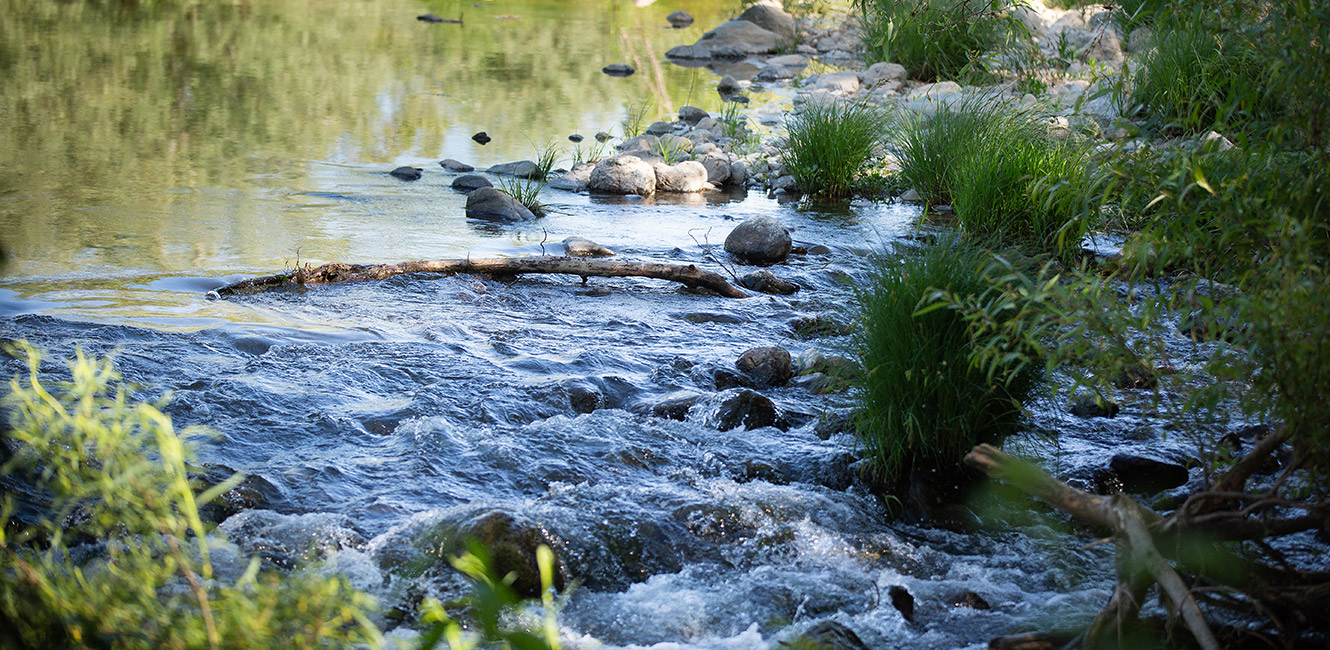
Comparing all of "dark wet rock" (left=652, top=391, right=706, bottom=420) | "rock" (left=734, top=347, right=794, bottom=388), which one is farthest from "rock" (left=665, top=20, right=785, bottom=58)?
"dark wet rock" (left=652, top=391, right=706, bottom=420)

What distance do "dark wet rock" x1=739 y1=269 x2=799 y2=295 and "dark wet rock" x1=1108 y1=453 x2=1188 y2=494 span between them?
267 centimetres

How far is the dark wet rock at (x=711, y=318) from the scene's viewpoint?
575cm

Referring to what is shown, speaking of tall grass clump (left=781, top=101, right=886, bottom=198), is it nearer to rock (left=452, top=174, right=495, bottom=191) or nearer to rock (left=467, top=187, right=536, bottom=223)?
rock (left=467, top=187, right=536, bottom=223)

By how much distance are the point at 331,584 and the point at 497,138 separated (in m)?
9.99

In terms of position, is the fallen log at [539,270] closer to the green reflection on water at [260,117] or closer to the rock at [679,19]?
the green reflection on water at [260,117]

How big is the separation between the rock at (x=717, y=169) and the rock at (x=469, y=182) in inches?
82.6

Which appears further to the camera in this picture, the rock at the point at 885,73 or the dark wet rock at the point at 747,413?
the rock at the point at 885,73

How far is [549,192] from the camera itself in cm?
905

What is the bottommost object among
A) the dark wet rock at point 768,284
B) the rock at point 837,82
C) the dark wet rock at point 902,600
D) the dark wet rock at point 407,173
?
the dark wet rock at point 902,600

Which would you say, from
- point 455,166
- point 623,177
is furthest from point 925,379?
point 455,166

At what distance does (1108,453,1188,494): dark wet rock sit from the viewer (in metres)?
3.84

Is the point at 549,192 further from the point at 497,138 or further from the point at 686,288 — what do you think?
the point at 686,288

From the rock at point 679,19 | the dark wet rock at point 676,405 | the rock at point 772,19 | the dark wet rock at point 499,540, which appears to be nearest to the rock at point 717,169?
the dark wet rock at point 676,405

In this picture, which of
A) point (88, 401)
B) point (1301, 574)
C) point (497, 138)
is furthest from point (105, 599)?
point (497, 138)
